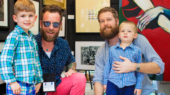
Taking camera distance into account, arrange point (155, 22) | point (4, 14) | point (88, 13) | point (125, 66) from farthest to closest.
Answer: point (88, 13), point (155, 22), point (4, 14), point (125, 66)

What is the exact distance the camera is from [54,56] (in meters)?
2.05

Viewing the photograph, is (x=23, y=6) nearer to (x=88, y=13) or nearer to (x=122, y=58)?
(x=122, y=58)

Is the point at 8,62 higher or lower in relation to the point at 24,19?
lower

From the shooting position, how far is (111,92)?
1732 millimetres

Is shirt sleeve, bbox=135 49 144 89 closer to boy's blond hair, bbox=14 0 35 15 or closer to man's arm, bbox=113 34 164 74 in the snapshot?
man's arm, bbox=113 34 164 74

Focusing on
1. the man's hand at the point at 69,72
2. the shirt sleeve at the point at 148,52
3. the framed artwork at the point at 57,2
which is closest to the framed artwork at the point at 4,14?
the man's hand at the point at 69,72

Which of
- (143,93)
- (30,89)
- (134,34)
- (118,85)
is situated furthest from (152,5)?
(30,89)

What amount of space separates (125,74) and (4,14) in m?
1.69

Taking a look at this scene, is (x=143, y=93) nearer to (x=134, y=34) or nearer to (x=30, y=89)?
(x=134, y=34)

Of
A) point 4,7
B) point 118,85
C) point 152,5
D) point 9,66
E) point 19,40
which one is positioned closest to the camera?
point 9,66

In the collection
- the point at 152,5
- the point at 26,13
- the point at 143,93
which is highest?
the point at 152,5

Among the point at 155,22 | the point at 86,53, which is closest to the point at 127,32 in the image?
the point at 155,22

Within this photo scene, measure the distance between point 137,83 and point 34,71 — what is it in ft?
3.69

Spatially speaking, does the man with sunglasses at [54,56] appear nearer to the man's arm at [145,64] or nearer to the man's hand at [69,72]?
the man's hand at [69,72]
